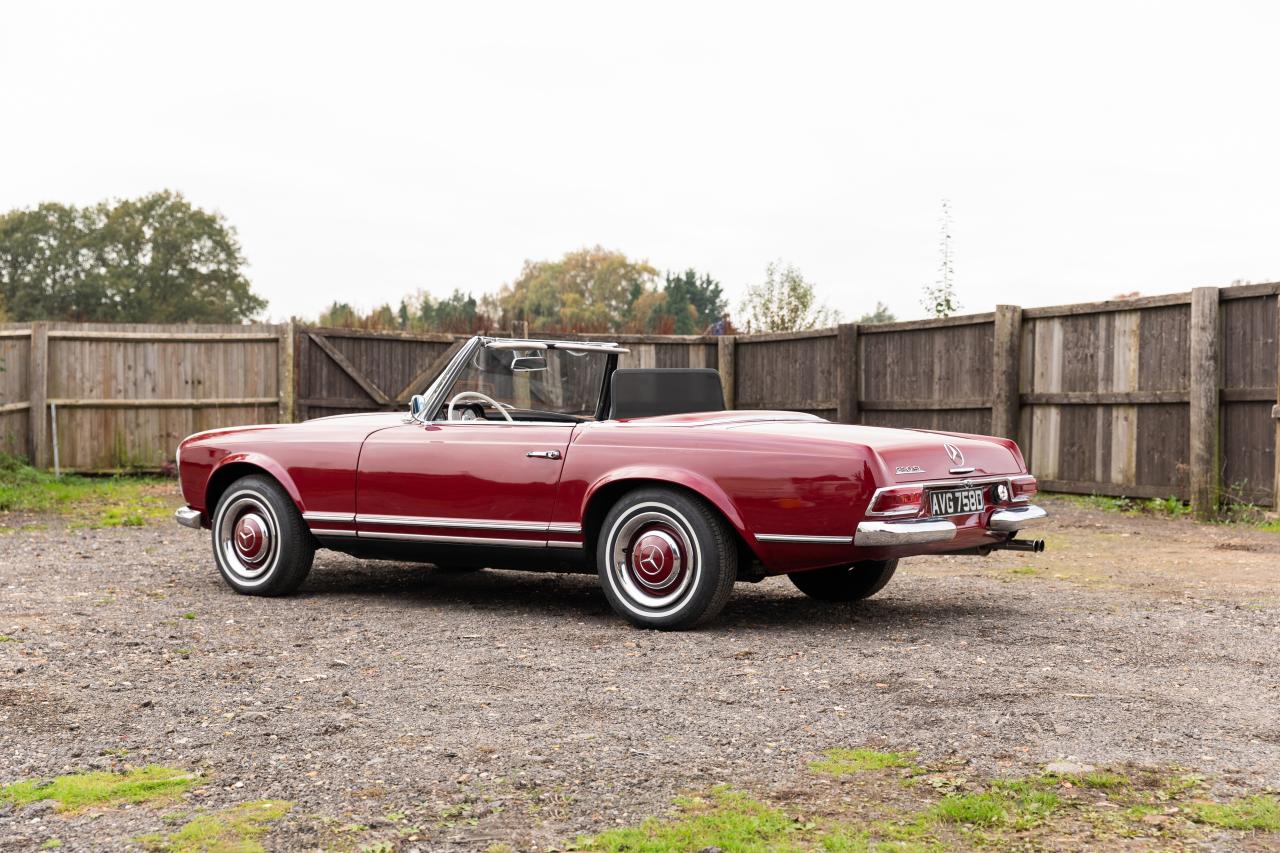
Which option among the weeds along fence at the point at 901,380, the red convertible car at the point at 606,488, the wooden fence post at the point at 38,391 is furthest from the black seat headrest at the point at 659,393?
the wooden fence post at the point at 38,391

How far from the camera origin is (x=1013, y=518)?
6.36 metres

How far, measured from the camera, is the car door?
6.63 metres

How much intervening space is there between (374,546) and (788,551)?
8.02ft

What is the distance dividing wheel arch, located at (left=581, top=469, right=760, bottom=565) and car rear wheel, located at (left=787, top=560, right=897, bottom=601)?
1134 mm

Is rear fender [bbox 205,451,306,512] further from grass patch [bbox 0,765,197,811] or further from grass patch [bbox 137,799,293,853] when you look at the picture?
grass patch [bbox 137,799,293,853]

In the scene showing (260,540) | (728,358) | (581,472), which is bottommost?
(260,540)

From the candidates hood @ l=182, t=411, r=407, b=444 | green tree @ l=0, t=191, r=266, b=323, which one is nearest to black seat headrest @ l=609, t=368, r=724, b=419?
hood @ l=182, t=411, r=407, b=444

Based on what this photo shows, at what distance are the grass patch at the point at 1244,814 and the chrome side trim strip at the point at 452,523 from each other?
3.52 m

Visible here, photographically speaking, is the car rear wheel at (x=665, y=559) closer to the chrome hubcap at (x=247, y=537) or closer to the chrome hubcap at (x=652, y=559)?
the chrome hubcap at (x=652, y=559)

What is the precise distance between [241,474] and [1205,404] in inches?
337

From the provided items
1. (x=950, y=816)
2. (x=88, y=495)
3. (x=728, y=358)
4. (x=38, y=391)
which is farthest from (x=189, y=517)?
(x=728, y=358)

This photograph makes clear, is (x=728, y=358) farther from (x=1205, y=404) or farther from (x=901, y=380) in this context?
(x=1205, y=404)

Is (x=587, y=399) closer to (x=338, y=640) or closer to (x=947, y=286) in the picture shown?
(x=338, y=640)

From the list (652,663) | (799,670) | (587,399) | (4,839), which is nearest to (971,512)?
(799,670)
